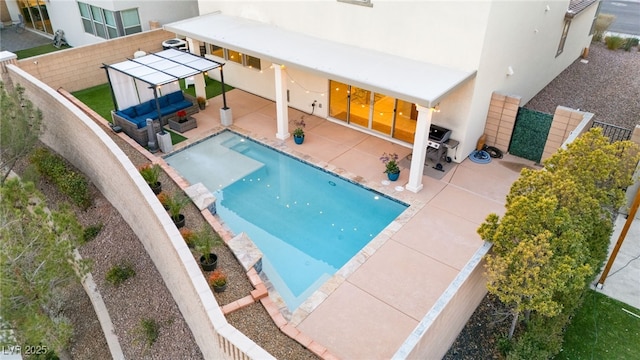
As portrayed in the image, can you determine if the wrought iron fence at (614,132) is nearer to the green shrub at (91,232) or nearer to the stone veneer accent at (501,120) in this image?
the stone veneer accent at (501,120)

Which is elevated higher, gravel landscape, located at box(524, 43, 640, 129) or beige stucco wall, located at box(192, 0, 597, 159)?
beige stucco wall, located at box(192, 0, 597, 159)

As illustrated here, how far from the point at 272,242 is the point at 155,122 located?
7.23m

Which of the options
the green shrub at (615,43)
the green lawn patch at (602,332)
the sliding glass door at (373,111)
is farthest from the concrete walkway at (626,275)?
the green shrub at (615,43)

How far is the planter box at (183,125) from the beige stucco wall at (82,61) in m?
5.36

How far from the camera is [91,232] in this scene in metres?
13.0

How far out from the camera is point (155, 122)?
1611cm

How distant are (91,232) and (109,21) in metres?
12.9

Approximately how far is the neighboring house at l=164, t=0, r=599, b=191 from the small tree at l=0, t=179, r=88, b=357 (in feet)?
27.2

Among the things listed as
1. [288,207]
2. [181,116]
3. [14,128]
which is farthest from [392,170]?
[14,128]

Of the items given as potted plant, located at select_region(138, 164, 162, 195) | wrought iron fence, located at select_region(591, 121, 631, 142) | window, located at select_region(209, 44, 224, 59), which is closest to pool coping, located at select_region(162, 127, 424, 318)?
potted plant, located at select_region(138, 164, 162, 195)

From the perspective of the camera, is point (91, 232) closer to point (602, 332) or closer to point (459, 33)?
point (459, 33)

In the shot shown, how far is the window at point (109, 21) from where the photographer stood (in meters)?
21.2

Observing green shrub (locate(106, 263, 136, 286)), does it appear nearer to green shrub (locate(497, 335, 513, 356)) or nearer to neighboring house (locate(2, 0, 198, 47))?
green shrub (locate(497, 335, 513, 356))

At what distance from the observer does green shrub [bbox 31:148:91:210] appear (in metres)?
13.7
